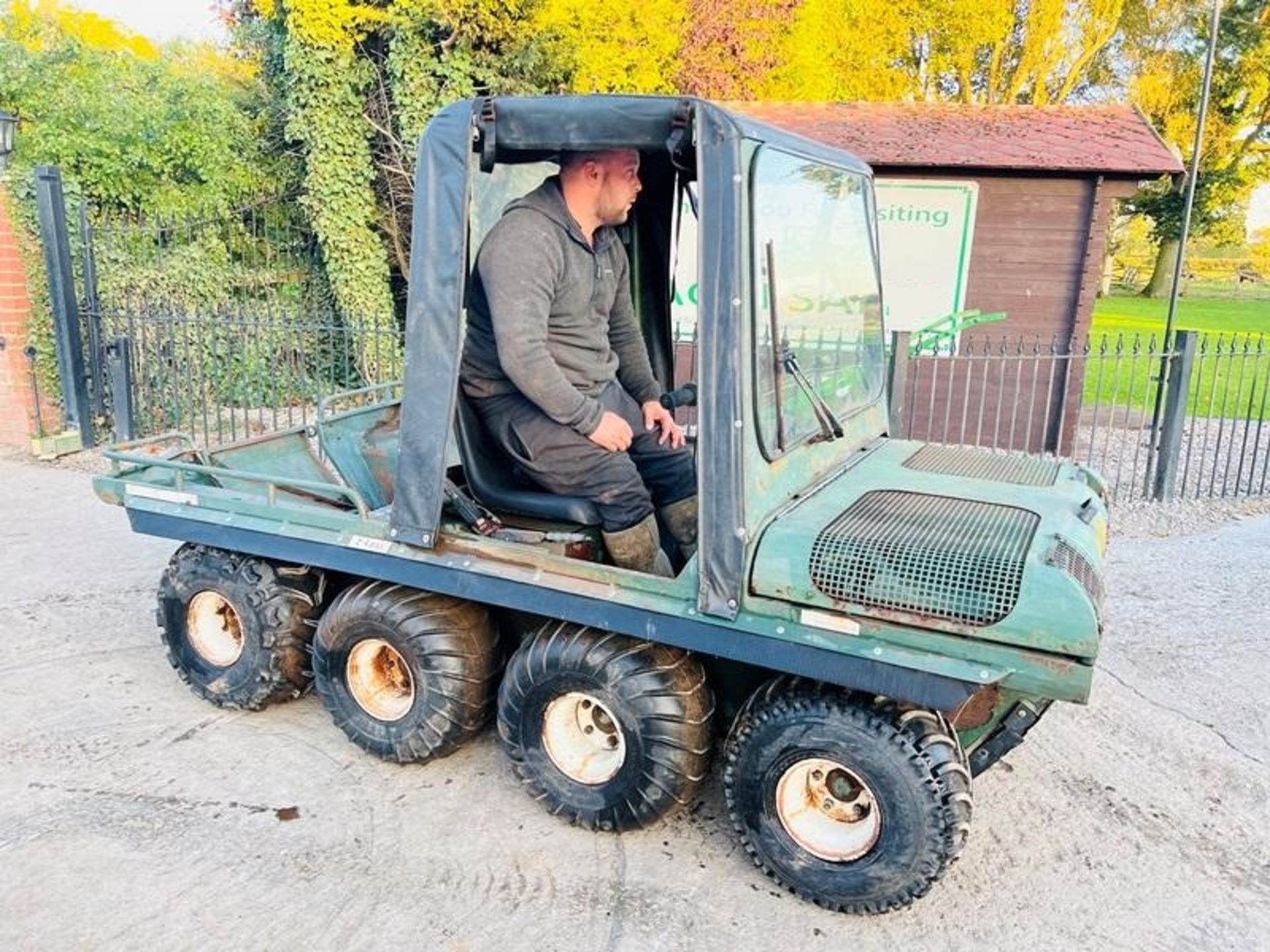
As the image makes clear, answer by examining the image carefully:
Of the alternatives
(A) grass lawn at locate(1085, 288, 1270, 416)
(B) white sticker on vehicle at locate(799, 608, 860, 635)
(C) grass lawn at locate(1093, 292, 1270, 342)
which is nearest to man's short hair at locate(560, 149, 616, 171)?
(B) white sticker on vehicle at locate(799, 608, 860, 635)

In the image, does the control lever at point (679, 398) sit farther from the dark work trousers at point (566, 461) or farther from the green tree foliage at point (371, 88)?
the green tree foliage at point (371, 88)

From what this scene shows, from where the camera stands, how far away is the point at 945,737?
8.43ft

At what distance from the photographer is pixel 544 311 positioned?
9.68 ft

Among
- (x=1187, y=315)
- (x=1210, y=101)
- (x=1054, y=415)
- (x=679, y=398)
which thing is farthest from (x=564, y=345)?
(x=1210, y=101)

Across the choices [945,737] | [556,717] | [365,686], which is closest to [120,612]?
[365,686]

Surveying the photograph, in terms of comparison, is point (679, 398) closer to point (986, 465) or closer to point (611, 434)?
point (611, 434)

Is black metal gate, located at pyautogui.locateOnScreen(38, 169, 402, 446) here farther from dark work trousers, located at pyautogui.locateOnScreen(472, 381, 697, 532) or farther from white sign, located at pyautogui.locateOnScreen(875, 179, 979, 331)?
white sign, located at pyautogui.locateOnScreen(875, 179, 979, 331)

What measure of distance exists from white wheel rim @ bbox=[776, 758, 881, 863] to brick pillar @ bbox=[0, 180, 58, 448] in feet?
25.6

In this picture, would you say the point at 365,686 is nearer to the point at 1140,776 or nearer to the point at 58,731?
the point at 58,731

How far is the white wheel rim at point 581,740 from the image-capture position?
3.02 metres

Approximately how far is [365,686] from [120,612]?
2.13 meters

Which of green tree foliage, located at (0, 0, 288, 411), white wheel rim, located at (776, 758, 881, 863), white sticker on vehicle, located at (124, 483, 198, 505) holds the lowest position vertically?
white wheel rim, located at (776, 758, 881, 863)

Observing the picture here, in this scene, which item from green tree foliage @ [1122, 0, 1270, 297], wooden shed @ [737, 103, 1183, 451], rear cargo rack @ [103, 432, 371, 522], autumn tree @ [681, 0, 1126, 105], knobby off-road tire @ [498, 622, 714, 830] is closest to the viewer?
knobby off-road tire @ [498, 622, 714, 830]

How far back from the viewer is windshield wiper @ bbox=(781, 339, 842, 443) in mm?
2846
